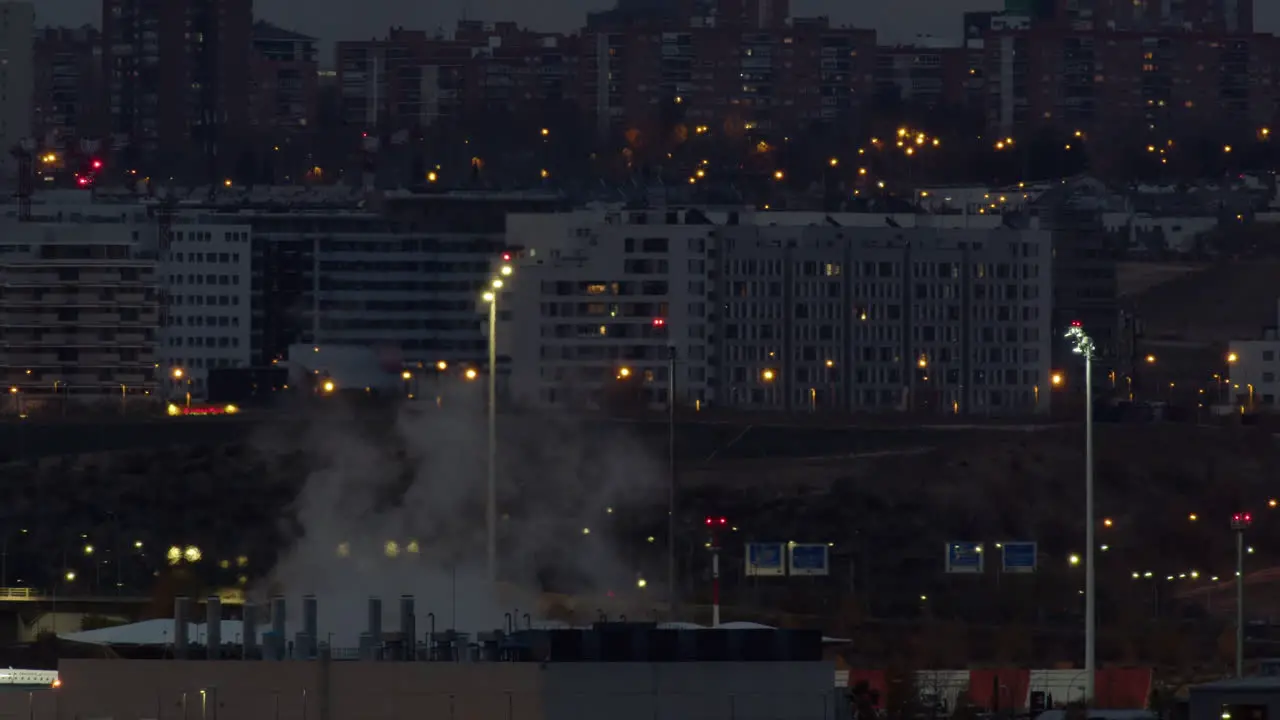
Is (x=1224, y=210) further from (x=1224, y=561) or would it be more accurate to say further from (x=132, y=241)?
(x=1224, y=561)

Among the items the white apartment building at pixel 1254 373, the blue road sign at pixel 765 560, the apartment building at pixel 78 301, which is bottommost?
the blue road sign at pixel 765 560

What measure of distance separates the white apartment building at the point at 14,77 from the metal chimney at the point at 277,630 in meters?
108

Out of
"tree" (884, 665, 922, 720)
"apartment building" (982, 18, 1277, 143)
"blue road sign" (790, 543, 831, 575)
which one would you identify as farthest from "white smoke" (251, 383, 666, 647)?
"apartment building" (982, 18, 1277, 143)

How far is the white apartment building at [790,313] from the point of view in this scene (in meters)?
91.6

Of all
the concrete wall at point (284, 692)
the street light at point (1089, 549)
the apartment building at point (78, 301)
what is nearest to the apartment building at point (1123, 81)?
the apartment building at point (78, 301)

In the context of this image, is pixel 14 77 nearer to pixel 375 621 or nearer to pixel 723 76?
pixel 723 76

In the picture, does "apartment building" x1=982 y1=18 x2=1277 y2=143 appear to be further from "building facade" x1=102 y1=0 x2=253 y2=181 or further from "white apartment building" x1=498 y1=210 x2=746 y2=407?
"white apartment building" x1=498 y1=210 x2=746 y2=407

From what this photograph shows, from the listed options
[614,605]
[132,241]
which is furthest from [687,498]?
[132,241]

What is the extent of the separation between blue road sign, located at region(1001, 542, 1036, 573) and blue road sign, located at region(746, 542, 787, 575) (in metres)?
3.55

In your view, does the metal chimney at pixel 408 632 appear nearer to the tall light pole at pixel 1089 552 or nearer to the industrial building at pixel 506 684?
the industrial building at pixel 506 684

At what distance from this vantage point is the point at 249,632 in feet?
111

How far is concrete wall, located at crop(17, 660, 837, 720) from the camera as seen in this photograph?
3219 cm

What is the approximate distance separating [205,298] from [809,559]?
47989 mm

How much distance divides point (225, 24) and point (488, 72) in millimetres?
15709
